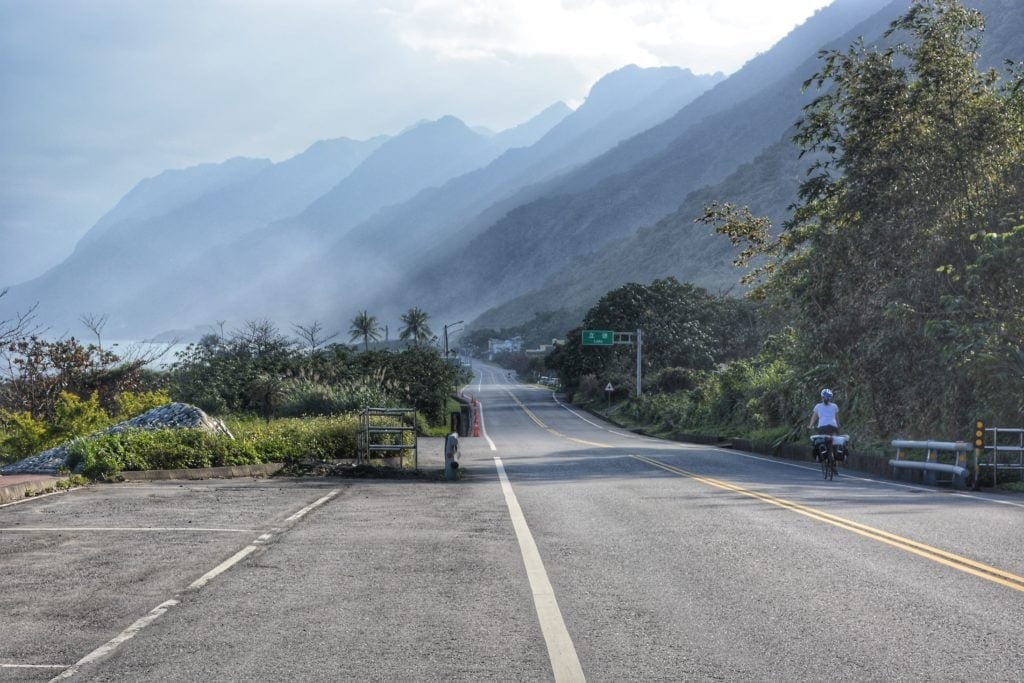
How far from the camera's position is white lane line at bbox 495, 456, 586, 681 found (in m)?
5.63

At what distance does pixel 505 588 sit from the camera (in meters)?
7.96

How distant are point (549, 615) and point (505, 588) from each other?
1056 millimetres

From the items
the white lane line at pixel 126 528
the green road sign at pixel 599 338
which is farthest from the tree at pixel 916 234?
the green road sign at pixel 599 338

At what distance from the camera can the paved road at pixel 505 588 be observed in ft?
19.0

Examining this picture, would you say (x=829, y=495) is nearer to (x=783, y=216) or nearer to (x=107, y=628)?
(x=107, y=628)

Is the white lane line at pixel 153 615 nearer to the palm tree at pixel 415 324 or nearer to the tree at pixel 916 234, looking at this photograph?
the tree at pixel 916 234

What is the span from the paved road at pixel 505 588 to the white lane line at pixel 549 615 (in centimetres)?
2

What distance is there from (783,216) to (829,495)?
189 m

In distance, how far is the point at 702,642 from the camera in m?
6.20

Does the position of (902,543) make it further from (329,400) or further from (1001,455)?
(329,400)

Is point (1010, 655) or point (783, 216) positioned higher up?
point (783, 216)

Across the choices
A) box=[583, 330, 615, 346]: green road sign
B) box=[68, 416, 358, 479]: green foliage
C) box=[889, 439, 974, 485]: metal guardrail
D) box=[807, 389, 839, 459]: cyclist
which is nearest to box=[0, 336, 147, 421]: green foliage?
box=[68, 416, 358, 479]: green foliage

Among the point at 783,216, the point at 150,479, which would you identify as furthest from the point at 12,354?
the point at 783,216

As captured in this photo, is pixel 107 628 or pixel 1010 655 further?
pixel 107 628
